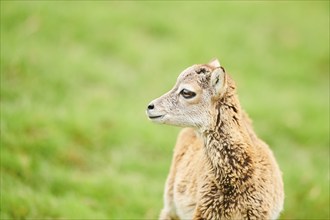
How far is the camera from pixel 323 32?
1734 centimetres

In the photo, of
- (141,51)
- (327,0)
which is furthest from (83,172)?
(327,0)

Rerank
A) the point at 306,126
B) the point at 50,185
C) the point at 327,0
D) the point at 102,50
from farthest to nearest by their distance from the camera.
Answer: the point at 327,0 → the point at 102,50 → the point at 306,126 → the point at 50,185

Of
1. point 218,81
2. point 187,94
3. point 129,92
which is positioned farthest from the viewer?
point 129,92

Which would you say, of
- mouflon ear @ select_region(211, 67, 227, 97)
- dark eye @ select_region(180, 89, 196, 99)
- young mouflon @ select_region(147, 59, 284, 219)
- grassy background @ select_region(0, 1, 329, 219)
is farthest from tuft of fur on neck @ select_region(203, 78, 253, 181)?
grassy background @ select_region(0, 1, 329, 219)

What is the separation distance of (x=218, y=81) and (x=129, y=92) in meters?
6.44

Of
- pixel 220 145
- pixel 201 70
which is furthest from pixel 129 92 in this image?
pixel 220 145

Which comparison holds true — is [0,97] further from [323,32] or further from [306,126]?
[323,32]

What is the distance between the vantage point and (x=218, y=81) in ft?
24.1

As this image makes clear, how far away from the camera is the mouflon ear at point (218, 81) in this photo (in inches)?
288

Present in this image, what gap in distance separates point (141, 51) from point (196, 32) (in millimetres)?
1806

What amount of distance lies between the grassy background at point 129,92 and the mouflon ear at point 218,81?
9.16 feet

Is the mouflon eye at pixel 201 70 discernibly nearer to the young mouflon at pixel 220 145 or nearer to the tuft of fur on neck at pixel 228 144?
the young mouflon at pixel 220 145

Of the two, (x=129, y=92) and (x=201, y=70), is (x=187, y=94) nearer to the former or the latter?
(x=201, y=70)

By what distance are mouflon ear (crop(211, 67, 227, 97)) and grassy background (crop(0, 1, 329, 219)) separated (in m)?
2.79
